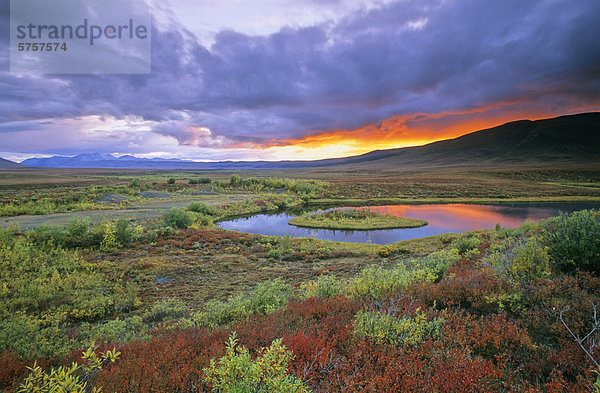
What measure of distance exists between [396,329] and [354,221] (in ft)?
86.3

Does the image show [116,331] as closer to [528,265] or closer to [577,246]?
[528,265]

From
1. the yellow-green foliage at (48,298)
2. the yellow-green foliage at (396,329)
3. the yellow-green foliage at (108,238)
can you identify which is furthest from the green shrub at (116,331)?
the yellow-green foliage at (108,238)

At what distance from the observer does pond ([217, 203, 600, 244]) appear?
81.0 feet

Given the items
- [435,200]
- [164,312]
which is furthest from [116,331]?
[435,200]

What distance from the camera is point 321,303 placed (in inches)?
230

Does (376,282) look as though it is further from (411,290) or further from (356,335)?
(356,335)

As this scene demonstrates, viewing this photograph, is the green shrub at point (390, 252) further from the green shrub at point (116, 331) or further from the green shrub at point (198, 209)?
the green shrub at point (198, 209)

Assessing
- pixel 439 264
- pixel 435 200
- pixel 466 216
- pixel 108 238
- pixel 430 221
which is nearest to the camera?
pixel 439 264

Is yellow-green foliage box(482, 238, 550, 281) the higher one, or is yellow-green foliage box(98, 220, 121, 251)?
yellow-green foliage box(482, 238, 550, 281)

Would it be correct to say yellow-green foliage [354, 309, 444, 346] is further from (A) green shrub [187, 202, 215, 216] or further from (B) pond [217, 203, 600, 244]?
(A) green shrub [187, 202, 215, 216]

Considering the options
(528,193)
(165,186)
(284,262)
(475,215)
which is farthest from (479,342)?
(165,186)

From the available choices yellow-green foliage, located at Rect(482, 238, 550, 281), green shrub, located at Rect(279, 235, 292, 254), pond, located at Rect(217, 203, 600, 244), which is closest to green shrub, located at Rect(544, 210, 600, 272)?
yellow-green foliage, located at Rect(482, 238, 550, 281)

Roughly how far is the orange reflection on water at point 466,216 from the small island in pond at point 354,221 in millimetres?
2988

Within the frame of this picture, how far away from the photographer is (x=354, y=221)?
29.8 meters
